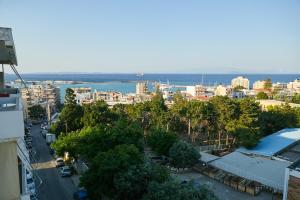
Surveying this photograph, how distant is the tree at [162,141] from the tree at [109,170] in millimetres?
7948

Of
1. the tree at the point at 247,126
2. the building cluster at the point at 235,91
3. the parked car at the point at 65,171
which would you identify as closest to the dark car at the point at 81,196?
the parked car at the point at 65,171

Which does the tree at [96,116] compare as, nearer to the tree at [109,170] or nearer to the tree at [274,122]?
the tree at [109,170]

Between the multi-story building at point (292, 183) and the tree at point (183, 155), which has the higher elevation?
the multi-story building at point (292, 183)

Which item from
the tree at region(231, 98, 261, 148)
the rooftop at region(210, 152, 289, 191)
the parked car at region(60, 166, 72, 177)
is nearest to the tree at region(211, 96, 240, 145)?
the tree at region(231, 98, 261, 148)

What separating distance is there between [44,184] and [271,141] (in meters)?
17.7

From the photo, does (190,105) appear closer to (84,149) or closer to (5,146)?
(84,149)

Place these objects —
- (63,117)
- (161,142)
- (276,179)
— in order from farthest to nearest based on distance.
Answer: (63,117) < (161,142) < (276,179)

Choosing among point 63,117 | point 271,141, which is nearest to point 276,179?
point 271,141

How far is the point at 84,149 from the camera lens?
17.5 meters

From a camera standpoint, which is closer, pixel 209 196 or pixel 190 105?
pixel 209 196

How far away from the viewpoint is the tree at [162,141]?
21.1 meters

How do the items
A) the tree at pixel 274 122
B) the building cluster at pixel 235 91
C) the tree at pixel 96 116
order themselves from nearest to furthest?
1. the tree at pixel 96 116
2. the tree at pixel 274 122
3. the building cluster at pixel 235 91

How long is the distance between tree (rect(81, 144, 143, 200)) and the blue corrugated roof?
11194 mm

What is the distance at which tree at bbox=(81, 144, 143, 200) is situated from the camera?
40.2ft
